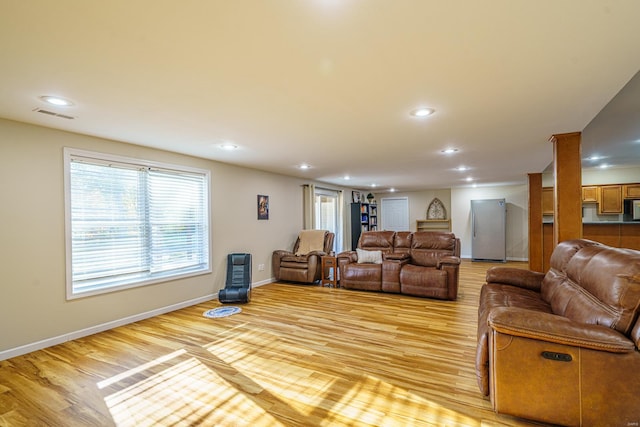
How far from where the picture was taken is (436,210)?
9.71 metres

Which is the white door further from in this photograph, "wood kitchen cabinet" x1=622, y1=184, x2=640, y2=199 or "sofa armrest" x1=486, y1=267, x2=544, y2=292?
"sofa armrest" x1=486, y1=267, x2=544, y2=292

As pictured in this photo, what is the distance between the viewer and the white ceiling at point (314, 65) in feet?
4.61

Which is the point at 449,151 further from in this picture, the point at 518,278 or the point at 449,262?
the point at 518,278

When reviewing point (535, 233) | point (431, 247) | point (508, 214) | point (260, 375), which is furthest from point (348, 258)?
point (508, 214)

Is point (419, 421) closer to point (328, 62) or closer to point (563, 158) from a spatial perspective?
point (328, 62)

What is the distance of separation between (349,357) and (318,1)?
265 cm

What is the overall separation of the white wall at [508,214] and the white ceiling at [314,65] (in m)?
5.98

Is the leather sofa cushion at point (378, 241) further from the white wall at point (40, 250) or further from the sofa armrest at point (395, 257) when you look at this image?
the white wall at point (40, 250)

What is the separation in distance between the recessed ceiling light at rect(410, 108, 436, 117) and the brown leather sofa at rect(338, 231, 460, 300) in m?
2.71

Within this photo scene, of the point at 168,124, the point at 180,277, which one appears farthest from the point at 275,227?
the point at 168,124

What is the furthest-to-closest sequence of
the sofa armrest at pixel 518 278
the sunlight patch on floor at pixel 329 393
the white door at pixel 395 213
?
the white door at pixel 395 213 → the sofa armrest at pixel 518 278 → the sunlight patch on floor at pixel 329 393

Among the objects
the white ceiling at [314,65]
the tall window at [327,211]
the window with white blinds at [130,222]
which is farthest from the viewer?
the tall window at [327,211]

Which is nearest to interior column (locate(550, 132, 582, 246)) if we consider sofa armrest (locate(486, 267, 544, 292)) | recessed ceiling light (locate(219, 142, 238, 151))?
sofa armrest (locate(486, 267, 544, 292))

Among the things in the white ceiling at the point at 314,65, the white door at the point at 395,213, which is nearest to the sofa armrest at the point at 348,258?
the white ceiling at the point at 314,65
